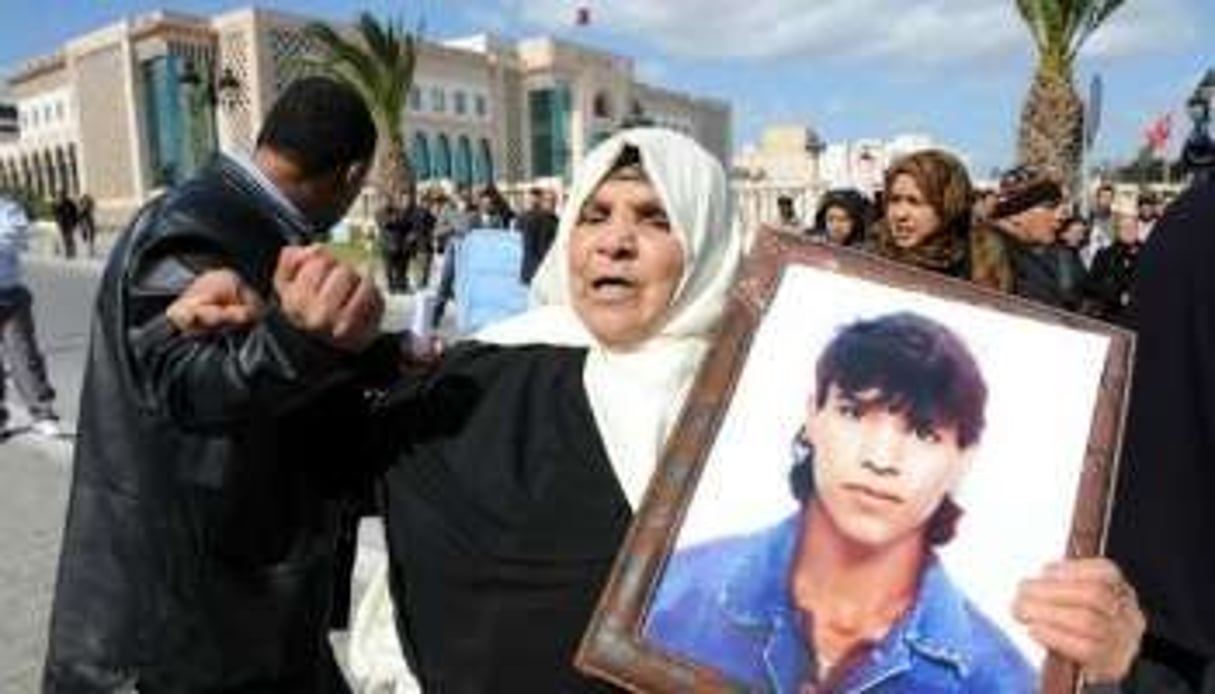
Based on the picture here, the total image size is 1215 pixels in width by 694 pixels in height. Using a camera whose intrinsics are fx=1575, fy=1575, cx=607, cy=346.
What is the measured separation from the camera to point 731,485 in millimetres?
1628

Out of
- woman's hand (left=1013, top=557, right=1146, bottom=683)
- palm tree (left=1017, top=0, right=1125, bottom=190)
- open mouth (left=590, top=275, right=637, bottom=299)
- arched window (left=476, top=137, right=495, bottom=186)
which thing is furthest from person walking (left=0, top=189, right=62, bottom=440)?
arched window (left=476, top=137, right=495, bottom=186)

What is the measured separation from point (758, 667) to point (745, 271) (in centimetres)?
42

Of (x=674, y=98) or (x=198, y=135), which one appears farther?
(x=674, y=98)

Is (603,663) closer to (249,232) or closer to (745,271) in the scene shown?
(745,271)

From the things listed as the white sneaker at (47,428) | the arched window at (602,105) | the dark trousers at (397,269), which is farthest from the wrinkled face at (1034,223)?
the arched window at (602,105)

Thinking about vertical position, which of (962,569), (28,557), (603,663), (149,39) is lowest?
(28,557)

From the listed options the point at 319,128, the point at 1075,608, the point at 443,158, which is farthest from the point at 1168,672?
the point at 443,158

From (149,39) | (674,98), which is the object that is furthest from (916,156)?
(674,98)

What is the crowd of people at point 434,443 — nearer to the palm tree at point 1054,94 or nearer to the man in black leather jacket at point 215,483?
the man in black leather jacket at point 215,483

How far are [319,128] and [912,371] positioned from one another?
4.65 feet

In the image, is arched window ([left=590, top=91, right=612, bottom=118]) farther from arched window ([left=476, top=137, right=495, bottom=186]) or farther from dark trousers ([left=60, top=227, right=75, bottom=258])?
dark trousers ([left=60, top=227, right=75, bottom=258])

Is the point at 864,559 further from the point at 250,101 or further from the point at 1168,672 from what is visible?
the point at 250,101

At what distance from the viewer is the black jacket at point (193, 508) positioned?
235cm

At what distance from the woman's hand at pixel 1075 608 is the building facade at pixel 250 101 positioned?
70440mm
